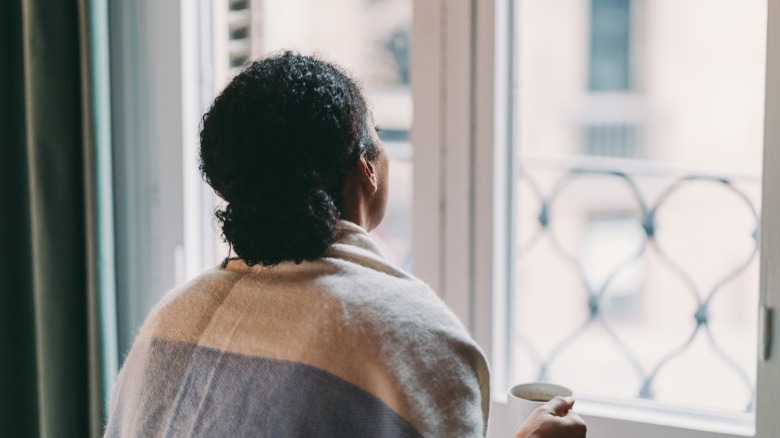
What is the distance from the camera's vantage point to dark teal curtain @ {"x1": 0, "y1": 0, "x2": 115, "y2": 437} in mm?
1876

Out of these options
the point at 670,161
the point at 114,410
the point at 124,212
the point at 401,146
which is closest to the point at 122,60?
the point at 124,212

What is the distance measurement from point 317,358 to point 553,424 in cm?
31

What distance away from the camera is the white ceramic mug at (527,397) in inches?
51.3

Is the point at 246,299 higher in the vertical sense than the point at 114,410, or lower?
higher

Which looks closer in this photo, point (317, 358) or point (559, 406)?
point (317, 358)

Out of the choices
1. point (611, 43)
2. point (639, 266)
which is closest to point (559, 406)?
point (639, 266)

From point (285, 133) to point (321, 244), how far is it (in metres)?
0.14

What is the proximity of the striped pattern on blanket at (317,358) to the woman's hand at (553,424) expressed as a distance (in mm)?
64

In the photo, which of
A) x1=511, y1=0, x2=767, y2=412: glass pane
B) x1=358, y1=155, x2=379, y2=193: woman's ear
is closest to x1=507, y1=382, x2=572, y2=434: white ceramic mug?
x1=358, y1=155, x2=379, y2=193: woman's ear

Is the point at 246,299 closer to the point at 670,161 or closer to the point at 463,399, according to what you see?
the point at 463,399

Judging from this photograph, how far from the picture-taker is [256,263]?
122 cm

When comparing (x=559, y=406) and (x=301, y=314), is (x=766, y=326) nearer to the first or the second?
(x=559, y=406)

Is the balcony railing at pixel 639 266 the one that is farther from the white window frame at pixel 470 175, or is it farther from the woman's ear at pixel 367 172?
the woman's ear at pixel 367 172

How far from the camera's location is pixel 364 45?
2035 mm
